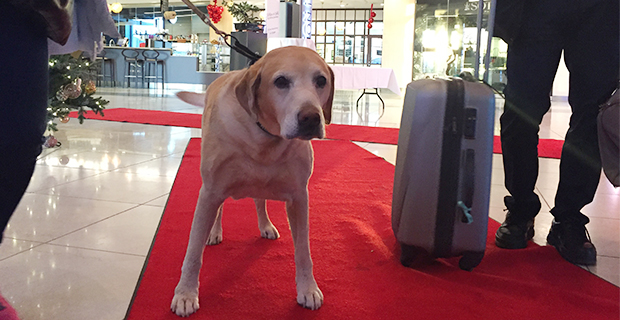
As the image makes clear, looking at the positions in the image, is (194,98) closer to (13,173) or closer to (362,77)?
(13,173)

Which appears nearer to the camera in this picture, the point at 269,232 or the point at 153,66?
the point at 269,232

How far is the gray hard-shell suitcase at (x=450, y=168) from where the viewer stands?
1537 mm

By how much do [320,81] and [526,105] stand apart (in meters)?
1.00

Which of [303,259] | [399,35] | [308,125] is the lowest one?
[303,259]

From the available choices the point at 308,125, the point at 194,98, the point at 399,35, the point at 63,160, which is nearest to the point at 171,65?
the point at 399,35

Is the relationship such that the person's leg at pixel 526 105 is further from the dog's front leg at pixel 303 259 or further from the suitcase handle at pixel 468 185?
the dog's front leg at pixel 303 259

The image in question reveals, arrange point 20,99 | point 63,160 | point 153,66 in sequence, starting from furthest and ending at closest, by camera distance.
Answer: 1. point 153,66
2. point 63,160
3. point 20,99

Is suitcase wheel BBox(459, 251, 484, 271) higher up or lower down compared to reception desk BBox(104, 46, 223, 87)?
lower down

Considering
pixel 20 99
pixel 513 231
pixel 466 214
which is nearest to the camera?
pixel 20 99

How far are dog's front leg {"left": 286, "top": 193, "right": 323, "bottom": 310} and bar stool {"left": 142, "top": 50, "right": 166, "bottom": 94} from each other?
40.8 ft

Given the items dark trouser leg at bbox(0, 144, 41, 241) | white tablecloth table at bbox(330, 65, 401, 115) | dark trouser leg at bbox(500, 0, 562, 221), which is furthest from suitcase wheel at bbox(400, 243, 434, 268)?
white tablecloth table at bbox(330, 65, 401, 115)

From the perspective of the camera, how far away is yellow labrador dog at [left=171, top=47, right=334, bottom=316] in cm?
122

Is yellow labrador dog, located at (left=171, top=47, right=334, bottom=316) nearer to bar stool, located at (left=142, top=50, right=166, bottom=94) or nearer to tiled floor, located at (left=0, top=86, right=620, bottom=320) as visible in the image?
tiled floor, located at (left=0, top=86, right=620, bottom=320)

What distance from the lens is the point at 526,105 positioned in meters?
1.84
